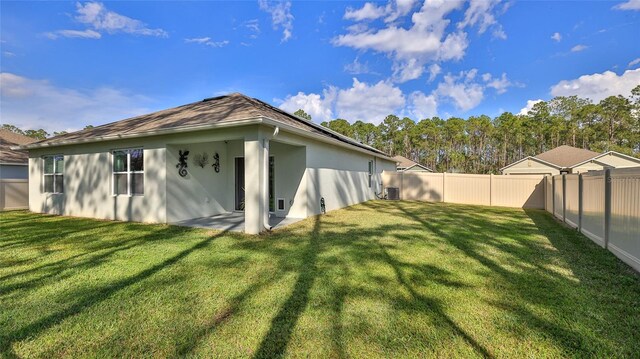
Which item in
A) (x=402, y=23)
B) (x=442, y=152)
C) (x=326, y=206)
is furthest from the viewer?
(x=442, y=152)

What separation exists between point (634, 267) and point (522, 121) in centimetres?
4481

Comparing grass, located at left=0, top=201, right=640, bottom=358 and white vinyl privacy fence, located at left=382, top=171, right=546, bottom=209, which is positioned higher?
white vinyl privacy fence, located at left=382, top=171, right=546, bottom=209

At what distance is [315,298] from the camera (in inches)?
129

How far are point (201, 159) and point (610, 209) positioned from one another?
9.94 meters

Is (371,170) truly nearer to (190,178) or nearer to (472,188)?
(472,188)

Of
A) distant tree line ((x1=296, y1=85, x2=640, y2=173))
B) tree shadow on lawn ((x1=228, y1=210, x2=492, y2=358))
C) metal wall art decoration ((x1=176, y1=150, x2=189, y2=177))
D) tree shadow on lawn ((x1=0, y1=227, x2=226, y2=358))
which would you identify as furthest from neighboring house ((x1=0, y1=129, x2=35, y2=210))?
distant tree line ((x1=296, y1=85, x2=640, y2=173))

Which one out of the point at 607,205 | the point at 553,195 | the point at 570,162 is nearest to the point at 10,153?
the point at 607,205

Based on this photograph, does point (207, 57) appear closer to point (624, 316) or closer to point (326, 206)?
point (326, 206)

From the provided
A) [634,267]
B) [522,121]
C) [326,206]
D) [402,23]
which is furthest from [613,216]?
[522,121]

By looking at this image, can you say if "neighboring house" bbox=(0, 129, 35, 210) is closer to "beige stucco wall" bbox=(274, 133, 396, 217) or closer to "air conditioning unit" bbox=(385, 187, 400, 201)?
"beige stucco wall" bbox=(274, 133, 396, 217)

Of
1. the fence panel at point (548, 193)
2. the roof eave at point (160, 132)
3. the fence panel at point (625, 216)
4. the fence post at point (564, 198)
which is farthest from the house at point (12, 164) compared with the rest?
the fence panel at point (548, 193)

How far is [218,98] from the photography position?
1048cm

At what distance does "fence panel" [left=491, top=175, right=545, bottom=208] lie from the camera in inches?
510

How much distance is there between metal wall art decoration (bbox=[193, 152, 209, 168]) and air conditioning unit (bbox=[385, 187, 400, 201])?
10.7m
